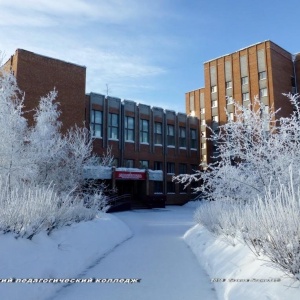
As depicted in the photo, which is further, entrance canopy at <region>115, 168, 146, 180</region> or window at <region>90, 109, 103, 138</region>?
window at <region>90, 109, 103, 138</region>

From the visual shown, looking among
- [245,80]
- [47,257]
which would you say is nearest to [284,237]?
[47,257]

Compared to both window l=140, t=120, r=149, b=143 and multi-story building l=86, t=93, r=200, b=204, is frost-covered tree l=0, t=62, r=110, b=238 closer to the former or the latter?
multi-story building l=86, t=93, r=200, b=204

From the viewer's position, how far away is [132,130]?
4012 cm

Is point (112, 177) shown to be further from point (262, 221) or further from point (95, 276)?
point (262, 221)

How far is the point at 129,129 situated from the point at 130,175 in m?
6.59

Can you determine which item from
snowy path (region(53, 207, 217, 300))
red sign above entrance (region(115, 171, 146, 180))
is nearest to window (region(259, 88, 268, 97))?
red sign above entrance (region(115, 171, 146, 180))

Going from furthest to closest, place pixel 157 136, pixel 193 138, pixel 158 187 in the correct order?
pixel 193 138 → pixel 157 136 → pixel 158 187

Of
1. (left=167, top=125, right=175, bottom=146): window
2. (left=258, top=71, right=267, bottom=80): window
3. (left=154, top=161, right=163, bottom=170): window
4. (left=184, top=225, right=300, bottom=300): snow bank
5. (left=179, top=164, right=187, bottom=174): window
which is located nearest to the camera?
(left=184, top=225, right=300, bottom=300): snow bank

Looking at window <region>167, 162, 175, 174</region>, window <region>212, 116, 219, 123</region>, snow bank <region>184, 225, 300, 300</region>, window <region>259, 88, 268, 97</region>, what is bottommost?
snow bank <region>184, 225, 300, 300</region>


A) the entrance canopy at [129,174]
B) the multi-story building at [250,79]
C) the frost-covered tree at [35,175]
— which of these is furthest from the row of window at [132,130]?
the frost-covered tree at [35,175]

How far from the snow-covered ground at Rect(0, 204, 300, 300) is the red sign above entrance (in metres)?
23.2

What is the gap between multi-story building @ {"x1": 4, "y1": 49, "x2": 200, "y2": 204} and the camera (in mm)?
31766

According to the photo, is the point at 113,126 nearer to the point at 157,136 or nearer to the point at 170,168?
Answer: the point at 157,136

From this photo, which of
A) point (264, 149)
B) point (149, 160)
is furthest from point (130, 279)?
point (149, 160)
